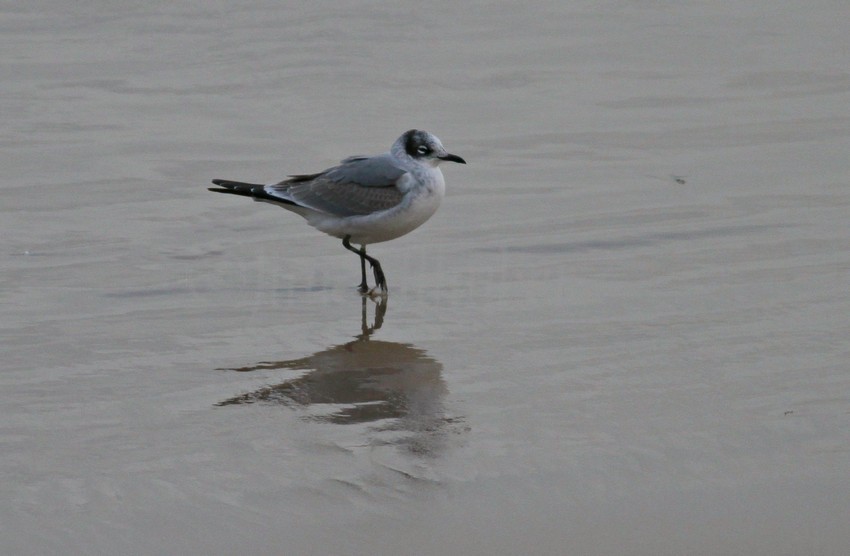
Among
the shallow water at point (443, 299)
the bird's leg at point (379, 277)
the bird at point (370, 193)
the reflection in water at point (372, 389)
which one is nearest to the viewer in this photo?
the shallow water at point (443, 299)

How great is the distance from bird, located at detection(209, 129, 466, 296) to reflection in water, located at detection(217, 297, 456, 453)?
4.13 ft

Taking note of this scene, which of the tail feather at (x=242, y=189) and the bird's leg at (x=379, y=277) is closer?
the bird's leg at (x=379, y=277)

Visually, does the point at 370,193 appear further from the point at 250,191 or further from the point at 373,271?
the point at 250,191

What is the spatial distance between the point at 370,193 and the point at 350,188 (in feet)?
0.47

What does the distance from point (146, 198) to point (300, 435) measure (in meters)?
3.94

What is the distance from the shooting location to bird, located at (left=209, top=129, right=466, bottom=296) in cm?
768

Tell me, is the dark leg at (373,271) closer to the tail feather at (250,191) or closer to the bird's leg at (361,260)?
the bird's leg at (361,260)

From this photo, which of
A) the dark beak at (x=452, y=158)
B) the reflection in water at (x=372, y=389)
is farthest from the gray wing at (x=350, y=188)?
the reflection in water at (x=372, y=389)

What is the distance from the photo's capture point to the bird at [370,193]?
768 cm

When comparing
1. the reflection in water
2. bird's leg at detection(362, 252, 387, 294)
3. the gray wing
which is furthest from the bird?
the reflection in water

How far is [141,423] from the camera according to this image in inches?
207

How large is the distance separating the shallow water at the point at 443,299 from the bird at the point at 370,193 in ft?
0.77

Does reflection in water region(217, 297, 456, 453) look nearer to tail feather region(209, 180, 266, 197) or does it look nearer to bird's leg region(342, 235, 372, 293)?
bird's leg region(342, 235, 372, 293)

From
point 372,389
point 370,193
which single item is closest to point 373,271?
point 370,193
